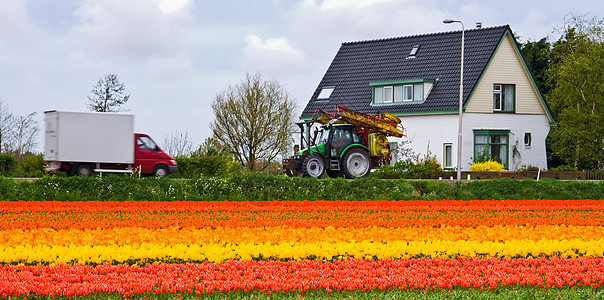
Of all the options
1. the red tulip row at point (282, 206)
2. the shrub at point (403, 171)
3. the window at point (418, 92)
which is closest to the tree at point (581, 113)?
the window at point (418, 92)

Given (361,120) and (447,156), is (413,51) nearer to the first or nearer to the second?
(447,156)

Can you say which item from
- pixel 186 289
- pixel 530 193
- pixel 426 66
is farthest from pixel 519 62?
pixel 186 289

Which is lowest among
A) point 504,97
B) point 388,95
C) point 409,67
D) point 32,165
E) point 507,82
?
point 32,165

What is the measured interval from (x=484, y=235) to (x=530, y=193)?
11.2 meters

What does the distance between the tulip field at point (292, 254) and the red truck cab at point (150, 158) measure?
525 inches

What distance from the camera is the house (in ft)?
137

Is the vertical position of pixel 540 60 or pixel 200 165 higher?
pixel 540 60

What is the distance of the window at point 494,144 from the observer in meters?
41.8

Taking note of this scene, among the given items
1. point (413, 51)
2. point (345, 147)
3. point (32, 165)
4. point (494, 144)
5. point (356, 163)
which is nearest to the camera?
point (356, 163)

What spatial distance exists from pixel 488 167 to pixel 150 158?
54.9 ft

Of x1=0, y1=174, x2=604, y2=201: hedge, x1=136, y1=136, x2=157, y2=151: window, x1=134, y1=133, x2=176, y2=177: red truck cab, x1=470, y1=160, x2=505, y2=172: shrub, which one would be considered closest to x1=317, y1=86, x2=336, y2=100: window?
x1=470, y1=160, x2=505, y2=172: shrub

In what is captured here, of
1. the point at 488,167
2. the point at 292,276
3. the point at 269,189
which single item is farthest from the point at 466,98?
the point at 292,276

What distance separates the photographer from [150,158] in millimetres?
31906

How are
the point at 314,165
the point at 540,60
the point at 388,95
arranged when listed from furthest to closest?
1. the point at 540,60
2. the point at 388,95
3. the point at 314,165
